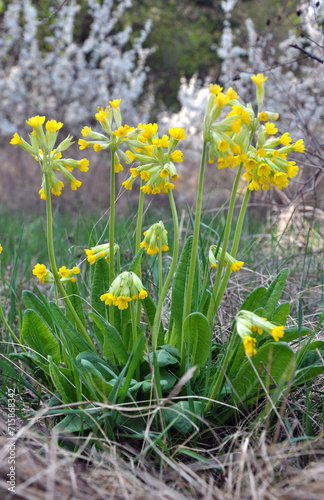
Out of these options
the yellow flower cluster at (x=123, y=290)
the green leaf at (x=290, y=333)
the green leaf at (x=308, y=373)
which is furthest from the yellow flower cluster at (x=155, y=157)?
the green leaf at (x=308, y=373)

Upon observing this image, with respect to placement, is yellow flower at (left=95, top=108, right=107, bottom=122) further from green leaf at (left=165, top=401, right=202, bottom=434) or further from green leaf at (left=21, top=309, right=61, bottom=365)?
green leaf at (left=165, top=401, right=202, bottom=434)

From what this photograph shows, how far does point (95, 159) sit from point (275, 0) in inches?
450

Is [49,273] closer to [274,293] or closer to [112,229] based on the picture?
[112,229]

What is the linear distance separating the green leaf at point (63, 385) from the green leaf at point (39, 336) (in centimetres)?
13

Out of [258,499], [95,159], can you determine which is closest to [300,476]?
[258,499]

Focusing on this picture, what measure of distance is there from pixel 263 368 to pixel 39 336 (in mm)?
819

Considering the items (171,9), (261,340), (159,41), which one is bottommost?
(261,340)

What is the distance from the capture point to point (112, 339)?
157 centimetres

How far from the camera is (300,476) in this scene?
111cm

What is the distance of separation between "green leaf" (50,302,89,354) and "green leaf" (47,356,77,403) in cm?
12

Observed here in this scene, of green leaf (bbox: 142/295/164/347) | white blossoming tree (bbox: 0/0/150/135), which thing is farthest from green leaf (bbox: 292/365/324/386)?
white blossoming tree (bbox: 0/0/150/135)

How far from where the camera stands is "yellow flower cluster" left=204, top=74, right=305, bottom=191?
1306 millimetres

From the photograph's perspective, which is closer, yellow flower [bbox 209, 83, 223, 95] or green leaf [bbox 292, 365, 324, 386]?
yellow flower [bbox 209, 83, 223, 95]

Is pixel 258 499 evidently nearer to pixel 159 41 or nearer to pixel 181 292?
pixel 181 292
